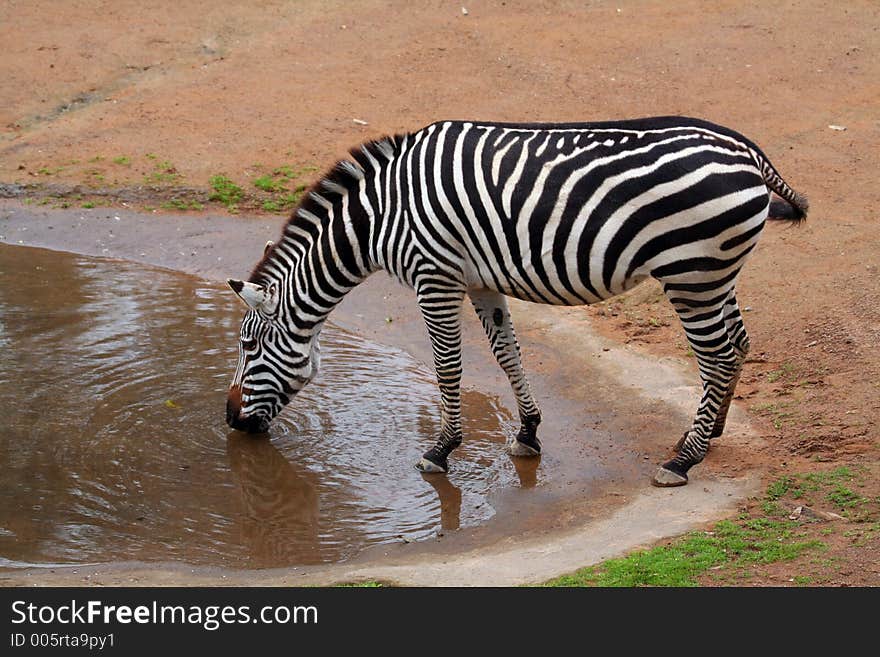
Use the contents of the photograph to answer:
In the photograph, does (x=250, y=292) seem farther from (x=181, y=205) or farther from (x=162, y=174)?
(x=162, y=174)

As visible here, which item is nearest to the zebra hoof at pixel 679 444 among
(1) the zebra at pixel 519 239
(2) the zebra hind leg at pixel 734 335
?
(1) the zebra at pixel 519 239

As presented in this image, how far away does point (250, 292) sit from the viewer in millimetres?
8164

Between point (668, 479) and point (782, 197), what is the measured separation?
7.32ft

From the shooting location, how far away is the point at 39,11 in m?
18.3

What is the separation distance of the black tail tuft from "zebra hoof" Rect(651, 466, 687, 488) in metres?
2.04

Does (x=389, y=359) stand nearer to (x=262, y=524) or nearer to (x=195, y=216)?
(x=262, y=524)

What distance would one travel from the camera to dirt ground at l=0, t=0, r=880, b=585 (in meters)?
11.0

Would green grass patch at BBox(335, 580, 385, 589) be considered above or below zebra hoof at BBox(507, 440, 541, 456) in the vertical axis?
above

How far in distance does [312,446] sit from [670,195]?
353 centimetres

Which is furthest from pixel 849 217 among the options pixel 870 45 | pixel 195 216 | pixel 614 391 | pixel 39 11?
pixel 39 11

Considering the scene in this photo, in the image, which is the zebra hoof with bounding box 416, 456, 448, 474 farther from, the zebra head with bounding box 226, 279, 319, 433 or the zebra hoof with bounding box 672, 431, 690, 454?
the zebra hoof with bounding box 672, 431, 690, 454

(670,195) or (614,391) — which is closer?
(670,195)

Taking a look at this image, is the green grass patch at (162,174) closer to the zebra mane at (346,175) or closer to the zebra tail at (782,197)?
the zebra mane at (346,175)

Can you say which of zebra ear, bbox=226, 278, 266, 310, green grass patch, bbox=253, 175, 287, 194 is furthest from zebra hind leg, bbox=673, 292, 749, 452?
green grass patch, bbox=253, 175, 287, 194
